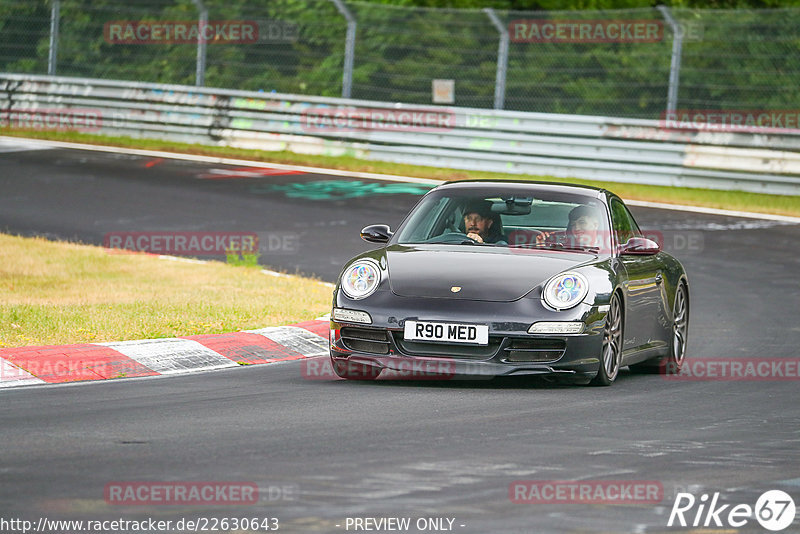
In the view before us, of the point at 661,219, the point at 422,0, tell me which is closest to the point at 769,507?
the point at 661,219

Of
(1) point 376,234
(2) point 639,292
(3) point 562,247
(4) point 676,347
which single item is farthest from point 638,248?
(1) point 376,234

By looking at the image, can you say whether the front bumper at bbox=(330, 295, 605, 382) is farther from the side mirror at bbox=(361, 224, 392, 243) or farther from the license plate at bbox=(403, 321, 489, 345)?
the side mirror at bbox=(361, 224, 392, 243)

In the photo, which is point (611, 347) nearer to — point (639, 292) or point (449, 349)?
point (639, 292)

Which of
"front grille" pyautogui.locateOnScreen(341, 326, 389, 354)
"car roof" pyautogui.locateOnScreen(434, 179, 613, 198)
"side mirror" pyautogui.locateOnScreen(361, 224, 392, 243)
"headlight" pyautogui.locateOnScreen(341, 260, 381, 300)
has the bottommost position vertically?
"front grille" pyautogui.locateOnScreen(341, 326, 389, 354)

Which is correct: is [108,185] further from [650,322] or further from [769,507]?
[769,507]

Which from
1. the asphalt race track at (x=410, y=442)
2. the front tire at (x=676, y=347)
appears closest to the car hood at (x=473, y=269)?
the asphalt race track at (x=410, y=442)

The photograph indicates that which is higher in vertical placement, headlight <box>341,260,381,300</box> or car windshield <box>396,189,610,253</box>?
car windshield <box>396,189,610,253</box>

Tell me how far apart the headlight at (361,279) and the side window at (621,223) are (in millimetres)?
Result: 1920

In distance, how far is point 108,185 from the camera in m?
20.9

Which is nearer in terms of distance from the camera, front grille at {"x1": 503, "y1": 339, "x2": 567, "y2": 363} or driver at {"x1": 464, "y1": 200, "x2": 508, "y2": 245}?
front grille at {"x1": 503, "y1": 339, "x2": 567, "y2": 363}

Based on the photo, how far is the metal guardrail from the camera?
21.0m

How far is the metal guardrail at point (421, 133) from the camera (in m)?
21.0

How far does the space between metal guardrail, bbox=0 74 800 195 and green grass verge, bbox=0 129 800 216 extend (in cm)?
13

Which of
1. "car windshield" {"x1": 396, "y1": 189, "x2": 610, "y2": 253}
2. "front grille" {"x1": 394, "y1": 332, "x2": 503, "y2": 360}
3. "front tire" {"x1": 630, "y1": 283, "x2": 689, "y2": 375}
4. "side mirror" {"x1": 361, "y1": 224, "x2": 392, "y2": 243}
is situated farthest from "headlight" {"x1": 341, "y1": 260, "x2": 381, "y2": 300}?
"front tire" {"x1": 630, "y1": 283, "x2": 689, "y2": 375}
